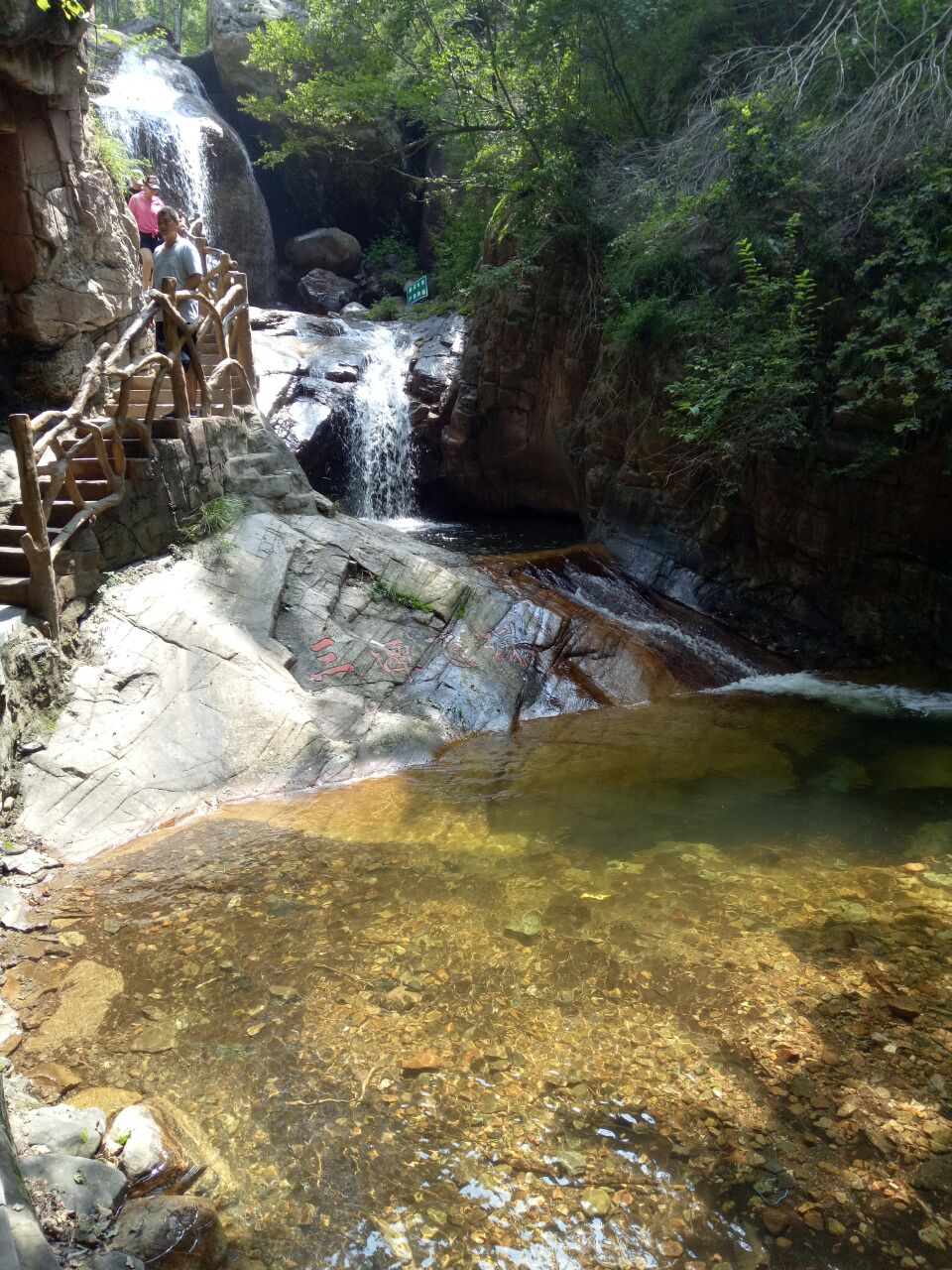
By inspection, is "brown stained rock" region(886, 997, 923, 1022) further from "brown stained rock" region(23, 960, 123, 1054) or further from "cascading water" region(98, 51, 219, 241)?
"cascading water" region(98, 51, 219, 241)

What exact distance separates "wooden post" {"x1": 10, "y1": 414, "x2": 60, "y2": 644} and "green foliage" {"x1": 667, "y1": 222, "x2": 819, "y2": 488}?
6313 millimetres

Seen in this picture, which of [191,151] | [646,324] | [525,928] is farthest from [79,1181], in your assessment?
[191,151]

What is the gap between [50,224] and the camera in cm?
891

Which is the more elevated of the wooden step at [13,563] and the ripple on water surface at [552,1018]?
the wooden step at [13,563]

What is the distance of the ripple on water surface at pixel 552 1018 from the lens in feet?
8.88

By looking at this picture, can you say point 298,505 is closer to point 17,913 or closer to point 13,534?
point 13,534

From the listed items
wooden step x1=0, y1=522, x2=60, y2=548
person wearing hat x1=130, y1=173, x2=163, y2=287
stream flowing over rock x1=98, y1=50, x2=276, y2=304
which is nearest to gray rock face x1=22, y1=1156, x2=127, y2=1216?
wooden step x1=0, y1=522, x2=60, y2=548

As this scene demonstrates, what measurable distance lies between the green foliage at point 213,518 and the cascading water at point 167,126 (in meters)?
12.2

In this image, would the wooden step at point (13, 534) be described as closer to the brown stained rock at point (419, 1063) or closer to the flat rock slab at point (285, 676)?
the flat rock slab at point (285, 676)

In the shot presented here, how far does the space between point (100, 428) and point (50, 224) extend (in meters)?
4.06

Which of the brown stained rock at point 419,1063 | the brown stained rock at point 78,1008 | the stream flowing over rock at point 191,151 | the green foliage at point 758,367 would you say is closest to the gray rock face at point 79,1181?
the brown stained rock at point 78,1008

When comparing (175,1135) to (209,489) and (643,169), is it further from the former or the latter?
(643,169)

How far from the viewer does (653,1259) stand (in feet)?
8.37

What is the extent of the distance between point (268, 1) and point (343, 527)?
21.0 metres
